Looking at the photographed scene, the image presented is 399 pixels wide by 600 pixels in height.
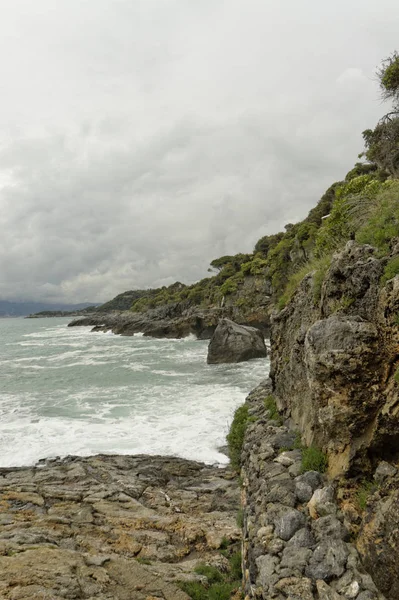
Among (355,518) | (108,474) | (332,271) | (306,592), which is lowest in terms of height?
(108,474)

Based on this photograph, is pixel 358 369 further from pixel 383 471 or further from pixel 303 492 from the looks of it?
pixel 303 492

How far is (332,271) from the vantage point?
311 inches

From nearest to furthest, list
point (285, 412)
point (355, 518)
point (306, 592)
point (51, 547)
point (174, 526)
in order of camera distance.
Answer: point (306, 592), point (355, 518), point (51, 547), point (174, 526), point (285, 412)

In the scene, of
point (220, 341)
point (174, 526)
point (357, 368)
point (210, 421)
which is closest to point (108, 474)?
point (174, 526)

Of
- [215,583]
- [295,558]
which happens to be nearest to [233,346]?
[215,583]

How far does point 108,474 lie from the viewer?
12.2 meters

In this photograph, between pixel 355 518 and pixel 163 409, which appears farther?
pixel 163 409

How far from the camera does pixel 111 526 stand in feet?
29.0

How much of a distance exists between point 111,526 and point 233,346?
26.1m

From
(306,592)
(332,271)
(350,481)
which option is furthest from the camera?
(332,271)

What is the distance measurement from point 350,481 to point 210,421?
12.1 meters

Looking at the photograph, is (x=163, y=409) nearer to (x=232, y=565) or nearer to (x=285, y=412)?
(x=285, y=412)

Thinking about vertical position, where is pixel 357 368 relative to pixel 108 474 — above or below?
above

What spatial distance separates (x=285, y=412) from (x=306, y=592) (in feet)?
20.3
